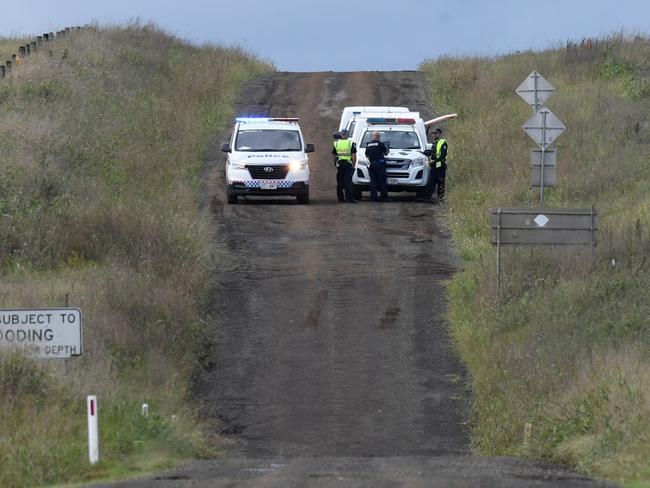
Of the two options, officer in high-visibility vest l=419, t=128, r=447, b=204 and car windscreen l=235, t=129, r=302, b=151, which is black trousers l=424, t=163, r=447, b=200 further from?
car windscreen l=235, t=129, r=302, b=151

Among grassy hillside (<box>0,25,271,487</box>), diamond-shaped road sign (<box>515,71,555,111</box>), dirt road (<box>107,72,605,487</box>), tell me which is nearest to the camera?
dirt road (<box>107,72,605,487</box>)

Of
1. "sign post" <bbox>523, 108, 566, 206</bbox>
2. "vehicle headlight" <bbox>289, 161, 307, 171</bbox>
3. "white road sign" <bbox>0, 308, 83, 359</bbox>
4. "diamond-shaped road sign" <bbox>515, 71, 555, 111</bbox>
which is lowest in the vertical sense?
"white road sign" <bbox>0, 308, 83, 359</bbox>

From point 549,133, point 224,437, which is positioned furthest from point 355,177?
point 224,437

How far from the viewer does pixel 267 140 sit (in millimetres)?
35250

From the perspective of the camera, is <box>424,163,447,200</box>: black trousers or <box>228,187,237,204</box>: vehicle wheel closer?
<box>228,187,237,204</box>: vehicle wheel

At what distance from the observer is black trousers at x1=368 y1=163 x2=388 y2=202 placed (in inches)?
1369

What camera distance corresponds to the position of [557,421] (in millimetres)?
16859

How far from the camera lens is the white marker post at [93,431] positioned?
47.1 feet

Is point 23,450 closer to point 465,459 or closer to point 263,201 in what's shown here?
point 465,459

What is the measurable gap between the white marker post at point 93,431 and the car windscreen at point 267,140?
67.7 feet

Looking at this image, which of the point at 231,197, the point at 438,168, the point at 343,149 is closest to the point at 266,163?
the point at 231,197

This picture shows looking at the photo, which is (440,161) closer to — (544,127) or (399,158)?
(399,158)

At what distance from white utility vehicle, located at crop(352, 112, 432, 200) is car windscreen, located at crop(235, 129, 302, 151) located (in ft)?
5.52

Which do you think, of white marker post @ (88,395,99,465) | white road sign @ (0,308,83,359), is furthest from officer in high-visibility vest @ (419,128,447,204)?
white marker post @ (88,395,99,465)
